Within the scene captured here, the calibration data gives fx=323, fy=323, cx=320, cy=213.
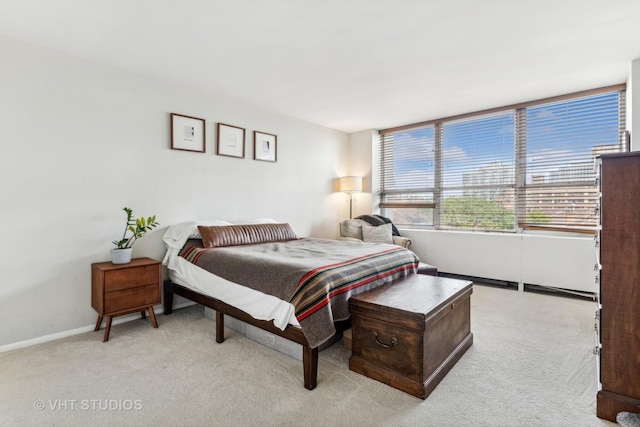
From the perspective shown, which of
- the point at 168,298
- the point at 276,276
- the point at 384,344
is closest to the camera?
the point at 384,344

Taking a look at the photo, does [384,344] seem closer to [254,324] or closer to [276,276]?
[276,276]

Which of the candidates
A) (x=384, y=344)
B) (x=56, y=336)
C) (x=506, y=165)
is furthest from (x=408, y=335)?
(x=506, y=165)

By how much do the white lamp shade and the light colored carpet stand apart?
2.94 meters

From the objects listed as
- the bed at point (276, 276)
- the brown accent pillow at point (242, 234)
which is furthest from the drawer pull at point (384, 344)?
the brown accent pillow at point (242, 234)

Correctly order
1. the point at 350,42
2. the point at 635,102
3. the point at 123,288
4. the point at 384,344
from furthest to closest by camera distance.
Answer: the point at 635,102 → the point at 123,288 → the point at 350,42 → the point at 384,344

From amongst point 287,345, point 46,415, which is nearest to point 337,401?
point 287,345

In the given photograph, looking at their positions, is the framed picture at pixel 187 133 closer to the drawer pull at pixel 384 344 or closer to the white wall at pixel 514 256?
the drawer pull at pixel 384 344

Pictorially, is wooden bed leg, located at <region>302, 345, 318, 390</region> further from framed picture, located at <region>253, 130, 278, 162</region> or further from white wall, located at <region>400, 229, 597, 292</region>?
white wall, located at <region>400, 229, 597, 292</region>

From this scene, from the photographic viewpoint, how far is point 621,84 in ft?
11.2

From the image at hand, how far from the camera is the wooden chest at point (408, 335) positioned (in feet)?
5.92

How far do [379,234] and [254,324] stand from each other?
8.97ft

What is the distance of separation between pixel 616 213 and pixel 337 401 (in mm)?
1691

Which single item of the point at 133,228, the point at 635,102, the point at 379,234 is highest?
the point at 635,102

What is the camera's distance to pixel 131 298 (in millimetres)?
2682
